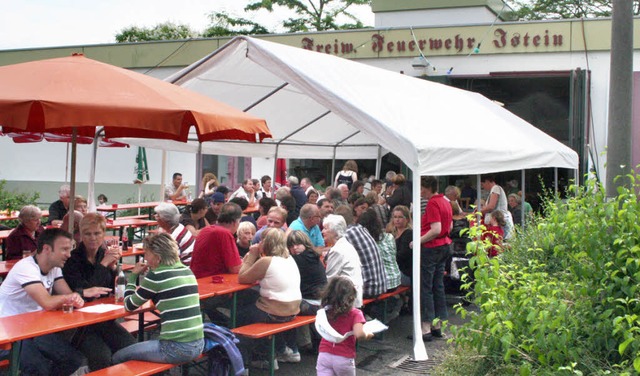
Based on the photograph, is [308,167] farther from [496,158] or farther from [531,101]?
[496,158]

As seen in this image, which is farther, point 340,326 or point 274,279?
point 274,279

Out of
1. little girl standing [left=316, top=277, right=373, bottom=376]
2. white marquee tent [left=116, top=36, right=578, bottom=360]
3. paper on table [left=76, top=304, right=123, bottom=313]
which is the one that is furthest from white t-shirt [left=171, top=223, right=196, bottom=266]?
little girl standing [left=316, top=277, right=373, bottom=376]

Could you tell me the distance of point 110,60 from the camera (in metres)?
21.6

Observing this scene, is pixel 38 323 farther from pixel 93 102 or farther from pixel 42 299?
pixel 93 102

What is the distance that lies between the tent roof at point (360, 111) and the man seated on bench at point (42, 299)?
328 cm

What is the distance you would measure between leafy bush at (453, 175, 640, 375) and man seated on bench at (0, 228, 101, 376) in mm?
2791

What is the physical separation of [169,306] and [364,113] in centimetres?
310

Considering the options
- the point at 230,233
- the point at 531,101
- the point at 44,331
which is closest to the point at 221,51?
the point at 230,233

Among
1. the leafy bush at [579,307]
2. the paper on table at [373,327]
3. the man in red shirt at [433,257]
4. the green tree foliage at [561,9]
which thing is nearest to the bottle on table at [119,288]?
the paper on table at [373,327]

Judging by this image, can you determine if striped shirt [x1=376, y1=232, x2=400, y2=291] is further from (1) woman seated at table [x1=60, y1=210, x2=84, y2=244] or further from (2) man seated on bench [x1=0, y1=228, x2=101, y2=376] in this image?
(2) man seated on bench [x1=0, y1=228, x2=101, y2=376]

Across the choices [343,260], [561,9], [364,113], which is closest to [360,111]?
[364,113]

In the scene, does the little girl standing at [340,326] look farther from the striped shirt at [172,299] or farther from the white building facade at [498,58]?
the white building facade at [498,58]

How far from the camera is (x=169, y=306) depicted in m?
5.11

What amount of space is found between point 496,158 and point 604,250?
5032 millimetres
